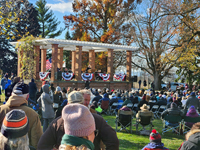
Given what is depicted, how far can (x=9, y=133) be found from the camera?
7.35 ft

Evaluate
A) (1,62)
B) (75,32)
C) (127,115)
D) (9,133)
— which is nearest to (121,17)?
(75,32)

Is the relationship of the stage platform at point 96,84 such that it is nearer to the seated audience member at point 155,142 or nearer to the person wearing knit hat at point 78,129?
the seated audience member at point 155,142

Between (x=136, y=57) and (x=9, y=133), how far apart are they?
3388 centimetres

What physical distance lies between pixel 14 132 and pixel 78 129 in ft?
2.39

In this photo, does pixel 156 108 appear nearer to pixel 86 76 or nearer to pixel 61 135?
pixel 61 135

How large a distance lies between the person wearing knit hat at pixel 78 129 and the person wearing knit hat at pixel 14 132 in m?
0.59

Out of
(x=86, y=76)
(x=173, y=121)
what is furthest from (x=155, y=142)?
(x=86, y=76)

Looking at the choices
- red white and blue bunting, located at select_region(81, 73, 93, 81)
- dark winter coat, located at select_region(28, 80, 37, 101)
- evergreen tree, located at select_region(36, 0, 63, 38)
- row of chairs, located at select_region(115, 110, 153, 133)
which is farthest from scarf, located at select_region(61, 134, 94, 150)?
evergreen tree, located at select_region(36, 0, 63, 38)

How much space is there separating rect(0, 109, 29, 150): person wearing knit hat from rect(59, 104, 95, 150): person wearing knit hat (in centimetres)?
59

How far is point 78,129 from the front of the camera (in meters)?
1.87

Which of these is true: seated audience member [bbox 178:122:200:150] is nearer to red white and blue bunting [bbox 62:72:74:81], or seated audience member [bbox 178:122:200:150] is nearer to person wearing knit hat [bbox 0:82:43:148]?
person wearing knit hat [bbox 0:82:43:148]

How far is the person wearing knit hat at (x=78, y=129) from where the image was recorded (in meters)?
1.85

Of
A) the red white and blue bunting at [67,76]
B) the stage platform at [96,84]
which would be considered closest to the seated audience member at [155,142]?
the stage platform at [96,84]

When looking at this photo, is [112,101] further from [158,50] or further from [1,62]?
[1,62]
